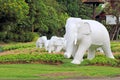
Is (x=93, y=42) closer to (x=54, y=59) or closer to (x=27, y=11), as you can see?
(x=54, y=59)

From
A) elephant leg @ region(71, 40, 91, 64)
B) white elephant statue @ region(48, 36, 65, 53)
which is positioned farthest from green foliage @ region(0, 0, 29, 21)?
elephant leg @ region(71, 40, 91, 64)

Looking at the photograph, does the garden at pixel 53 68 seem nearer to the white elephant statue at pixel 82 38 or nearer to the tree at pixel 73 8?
the white elephant statue at pixel 82 38

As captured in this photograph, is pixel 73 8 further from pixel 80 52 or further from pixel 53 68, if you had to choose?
pixel 53 68

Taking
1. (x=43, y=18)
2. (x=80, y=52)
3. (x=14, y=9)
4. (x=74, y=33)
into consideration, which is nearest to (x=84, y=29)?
(x=74, y=33)

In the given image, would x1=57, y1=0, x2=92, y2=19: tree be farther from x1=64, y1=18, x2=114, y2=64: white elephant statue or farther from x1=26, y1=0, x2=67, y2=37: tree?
x1=64, y1=18, x2=114, y2=64: white elephant statue

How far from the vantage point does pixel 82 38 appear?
19234 mm

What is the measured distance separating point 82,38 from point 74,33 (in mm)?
801

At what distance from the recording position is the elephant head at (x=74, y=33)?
1828 centimetres

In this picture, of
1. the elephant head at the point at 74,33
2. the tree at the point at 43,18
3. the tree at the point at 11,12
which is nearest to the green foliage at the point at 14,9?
the tree at the point at 11,12

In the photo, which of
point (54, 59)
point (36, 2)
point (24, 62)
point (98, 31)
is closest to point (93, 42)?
point (98, 31)

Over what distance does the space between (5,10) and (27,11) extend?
2383mm

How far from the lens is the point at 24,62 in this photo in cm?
1916

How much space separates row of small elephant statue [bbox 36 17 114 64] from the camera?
60.6 feet

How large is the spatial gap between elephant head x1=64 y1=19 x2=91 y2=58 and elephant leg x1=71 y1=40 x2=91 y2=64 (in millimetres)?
281
